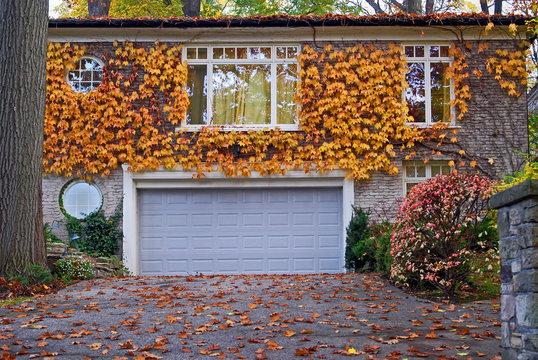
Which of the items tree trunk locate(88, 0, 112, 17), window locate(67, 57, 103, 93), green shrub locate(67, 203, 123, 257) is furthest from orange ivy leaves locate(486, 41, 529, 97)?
tree trunk locate(88, 0, 112, 17)

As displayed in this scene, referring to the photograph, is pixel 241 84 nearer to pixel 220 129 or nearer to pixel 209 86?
pixel 209 86

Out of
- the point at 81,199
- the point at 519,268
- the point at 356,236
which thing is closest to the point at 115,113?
the point at 81,199

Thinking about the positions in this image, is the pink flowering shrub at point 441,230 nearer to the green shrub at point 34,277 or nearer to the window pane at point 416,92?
the window pane at point 416,92

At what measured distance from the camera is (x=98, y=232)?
43.2 feet

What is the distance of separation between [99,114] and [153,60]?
5.61 ft

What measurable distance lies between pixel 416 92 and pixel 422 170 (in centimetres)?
178

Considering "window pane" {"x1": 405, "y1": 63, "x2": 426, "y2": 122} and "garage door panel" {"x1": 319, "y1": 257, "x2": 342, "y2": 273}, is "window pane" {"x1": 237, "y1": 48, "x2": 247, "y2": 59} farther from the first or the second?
"garage door panel" {"x1": 319, "y1": 257, "x2": 342, "y2": 273}

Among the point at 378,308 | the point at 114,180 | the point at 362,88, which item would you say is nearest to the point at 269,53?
the point at 362,88

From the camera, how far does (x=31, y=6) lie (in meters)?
10.3

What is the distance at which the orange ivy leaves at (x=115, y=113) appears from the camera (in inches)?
525

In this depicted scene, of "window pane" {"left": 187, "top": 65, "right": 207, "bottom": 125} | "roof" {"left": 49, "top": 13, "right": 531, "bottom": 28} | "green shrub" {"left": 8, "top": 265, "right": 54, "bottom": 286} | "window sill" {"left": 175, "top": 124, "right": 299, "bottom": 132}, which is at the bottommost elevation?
"green shrub" {"left": 8, "top": 265, "right": 54, "bottom": 286}

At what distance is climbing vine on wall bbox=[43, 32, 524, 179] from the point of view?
43.6ft

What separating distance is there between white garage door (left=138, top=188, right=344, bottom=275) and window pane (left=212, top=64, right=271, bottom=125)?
167 centimetres

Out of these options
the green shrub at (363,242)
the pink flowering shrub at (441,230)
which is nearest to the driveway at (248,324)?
the pink flowering shrub at (441,230)
